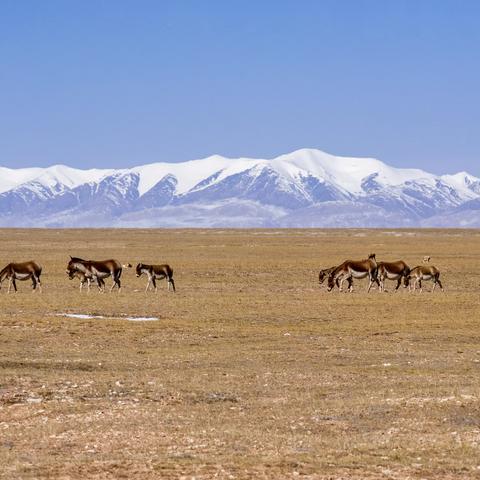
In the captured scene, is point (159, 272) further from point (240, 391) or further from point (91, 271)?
point (240, 391)

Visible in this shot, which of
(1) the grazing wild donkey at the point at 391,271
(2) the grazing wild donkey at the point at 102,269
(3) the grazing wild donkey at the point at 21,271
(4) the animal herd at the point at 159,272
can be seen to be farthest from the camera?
(1) the grazing wild donkey at the point at 391,271

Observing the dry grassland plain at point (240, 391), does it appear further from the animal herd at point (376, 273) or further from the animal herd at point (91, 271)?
the animal herd at point (376, 273)

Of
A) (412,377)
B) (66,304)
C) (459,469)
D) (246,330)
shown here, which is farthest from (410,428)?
(66,304)

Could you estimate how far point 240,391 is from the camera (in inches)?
711

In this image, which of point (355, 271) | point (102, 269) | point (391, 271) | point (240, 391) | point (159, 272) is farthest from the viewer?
point (391, 271)

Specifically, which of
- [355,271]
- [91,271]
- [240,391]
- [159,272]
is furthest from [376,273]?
[240,391]

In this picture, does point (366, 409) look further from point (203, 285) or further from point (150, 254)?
point (150, 254)

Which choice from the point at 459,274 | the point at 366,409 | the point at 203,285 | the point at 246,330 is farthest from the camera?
the point at 459,274

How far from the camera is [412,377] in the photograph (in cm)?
1966

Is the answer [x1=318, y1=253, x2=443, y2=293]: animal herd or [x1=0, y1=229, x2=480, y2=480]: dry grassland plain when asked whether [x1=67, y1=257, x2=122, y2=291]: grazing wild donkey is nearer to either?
[x1=0, y1=229, x2=480, y2=480]: dry grassland plain

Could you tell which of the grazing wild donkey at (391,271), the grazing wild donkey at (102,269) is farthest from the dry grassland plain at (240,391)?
the grazing wild donkey at (391,271)

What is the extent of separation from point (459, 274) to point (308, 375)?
3886 centimetres

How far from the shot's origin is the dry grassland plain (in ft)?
42.5

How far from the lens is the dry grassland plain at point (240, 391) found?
42.5 feet
